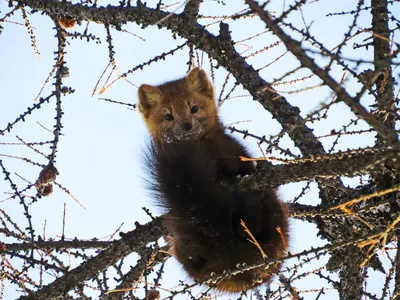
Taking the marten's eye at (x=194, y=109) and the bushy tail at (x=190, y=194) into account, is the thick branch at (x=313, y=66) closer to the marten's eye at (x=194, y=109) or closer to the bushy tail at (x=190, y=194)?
the bushy tail at (x=190, y=194)

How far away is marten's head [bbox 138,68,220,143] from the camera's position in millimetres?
Answer: 4652

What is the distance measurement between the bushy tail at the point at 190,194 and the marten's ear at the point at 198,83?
208 cm

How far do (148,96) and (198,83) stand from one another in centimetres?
46

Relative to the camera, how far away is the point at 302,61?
1.59m

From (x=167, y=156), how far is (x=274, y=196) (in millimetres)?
709

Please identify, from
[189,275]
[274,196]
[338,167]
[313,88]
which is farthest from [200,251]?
[313,88]

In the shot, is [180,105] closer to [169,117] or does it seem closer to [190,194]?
[169,117]

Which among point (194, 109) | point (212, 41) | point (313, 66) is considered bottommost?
point (313, 66)

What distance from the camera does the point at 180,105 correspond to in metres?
4.85

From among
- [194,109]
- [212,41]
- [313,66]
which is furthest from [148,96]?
[313,66]

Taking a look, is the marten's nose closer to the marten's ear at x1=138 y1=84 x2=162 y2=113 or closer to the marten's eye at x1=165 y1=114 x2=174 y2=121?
the marten's eye at x1=165 y1=114 x2=174 y2=121

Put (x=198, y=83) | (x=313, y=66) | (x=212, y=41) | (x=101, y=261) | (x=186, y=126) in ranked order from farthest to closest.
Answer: (x=198, y=83) < (x=186, y=126) < (x=212, y=41) < (x=101, y=261) < (x=313, y=66)

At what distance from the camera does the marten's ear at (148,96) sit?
199 inches

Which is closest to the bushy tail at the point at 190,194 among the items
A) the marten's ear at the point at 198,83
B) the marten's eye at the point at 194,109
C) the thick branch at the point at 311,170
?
the thick branch at the point at 311,170
